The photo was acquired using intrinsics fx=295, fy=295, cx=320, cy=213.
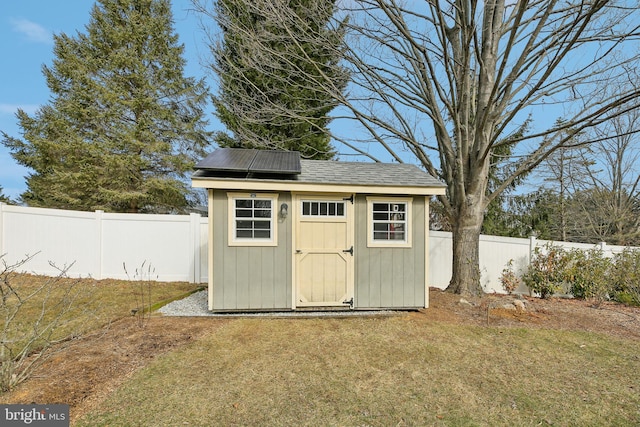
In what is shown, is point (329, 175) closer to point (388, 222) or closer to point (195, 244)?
point (388, 222)

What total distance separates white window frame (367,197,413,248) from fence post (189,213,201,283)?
15.9ft

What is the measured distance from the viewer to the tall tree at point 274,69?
764cm

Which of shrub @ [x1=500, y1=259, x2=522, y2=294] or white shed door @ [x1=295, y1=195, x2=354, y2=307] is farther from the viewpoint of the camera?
shrub @ [x1=500, y1=259, x2=522, y2=294]

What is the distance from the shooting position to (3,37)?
6.88 metres

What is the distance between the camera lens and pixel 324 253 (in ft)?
17.7

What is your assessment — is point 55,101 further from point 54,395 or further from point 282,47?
point 54,395

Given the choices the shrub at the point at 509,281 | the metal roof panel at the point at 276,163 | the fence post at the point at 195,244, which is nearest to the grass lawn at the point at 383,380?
the metal roof panel at the point at 276,163

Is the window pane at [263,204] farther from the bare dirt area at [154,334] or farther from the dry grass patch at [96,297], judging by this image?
the dry grass patch at [96,297]

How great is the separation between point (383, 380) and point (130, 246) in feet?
24.2

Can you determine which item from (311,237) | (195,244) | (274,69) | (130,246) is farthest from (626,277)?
(130,246)

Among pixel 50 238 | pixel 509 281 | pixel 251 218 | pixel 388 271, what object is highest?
pixel 251 218

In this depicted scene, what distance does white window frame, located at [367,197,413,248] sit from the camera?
5477 millimetres

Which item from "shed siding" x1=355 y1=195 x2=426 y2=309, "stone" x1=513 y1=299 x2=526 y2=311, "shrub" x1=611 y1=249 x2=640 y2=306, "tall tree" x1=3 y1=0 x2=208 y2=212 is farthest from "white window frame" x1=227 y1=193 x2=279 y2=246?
"tall tree" x1=3 y1=0 x2=208 y2=212

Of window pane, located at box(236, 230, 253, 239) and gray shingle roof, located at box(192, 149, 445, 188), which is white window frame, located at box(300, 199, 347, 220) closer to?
gray shingle roof, located at box(192, 149, 445, 188)
